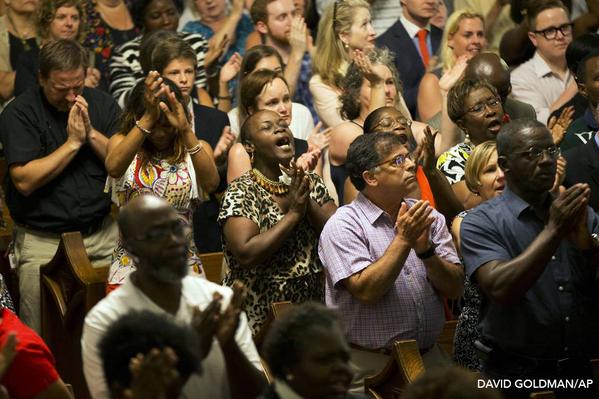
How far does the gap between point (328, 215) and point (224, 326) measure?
1727 mm

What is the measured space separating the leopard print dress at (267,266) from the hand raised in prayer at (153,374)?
1.89m

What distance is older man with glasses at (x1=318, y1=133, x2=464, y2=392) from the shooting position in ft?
16.3

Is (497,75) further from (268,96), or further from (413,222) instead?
(413,222)

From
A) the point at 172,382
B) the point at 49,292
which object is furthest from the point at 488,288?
the point at 49,292

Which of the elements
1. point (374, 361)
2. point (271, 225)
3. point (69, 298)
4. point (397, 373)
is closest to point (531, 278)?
point (397, 373)

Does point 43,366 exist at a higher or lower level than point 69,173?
higher

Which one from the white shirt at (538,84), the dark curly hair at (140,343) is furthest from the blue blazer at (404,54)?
the dark curly hair at (140,343)

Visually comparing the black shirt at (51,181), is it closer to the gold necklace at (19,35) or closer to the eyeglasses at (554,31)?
the gold necklace at (19,35)

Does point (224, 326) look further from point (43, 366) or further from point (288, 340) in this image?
point (43, 366)

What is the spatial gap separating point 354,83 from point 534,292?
7.71 feet

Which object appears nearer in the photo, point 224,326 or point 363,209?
point 224,326

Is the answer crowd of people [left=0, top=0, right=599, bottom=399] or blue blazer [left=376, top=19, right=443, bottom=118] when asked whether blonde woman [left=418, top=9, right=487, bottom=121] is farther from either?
blue blazer [left=376, top=19, right=443, bottom=118]

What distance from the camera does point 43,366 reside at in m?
4.01

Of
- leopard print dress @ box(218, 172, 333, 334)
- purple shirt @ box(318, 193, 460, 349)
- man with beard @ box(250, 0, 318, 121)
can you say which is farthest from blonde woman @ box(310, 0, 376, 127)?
purple shirt @ box(318, 193, 460, 349)
